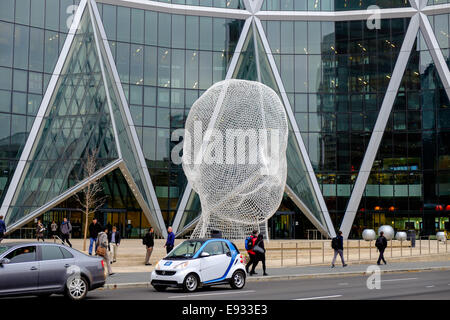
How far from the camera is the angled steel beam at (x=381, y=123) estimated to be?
48938 millimetres

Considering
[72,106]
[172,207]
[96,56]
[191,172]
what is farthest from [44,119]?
[191,172]

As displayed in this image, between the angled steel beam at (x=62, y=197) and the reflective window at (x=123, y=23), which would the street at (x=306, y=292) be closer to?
the angled steel beam at (x=62, y=197)

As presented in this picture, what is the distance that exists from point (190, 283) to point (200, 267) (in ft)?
1.85

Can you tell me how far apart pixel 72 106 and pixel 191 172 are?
16519mm

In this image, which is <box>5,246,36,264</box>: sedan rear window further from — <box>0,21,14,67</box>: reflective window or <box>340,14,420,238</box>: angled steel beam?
<box>340,14,420,238</box>: angled steel beam

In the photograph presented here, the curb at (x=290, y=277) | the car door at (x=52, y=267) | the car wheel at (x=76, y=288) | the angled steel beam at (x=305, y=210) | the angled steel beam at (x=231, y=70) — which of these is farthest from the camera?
the angled steel beam at (x=305, y=210)

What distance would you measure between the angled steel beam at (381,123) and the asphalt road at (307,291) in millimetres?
28722

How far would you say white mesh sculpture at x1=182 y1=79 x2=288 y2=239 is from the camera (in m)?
29.9

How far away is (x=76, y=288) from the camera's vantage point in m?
14.6

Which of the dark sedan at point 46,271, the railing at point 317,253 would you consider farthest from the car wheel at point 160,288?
the railing at point 317,253

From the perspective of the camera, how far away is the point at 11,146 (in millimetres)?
42062

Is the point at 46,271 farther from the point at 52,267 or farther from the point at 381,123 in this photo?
the point at 381,123
